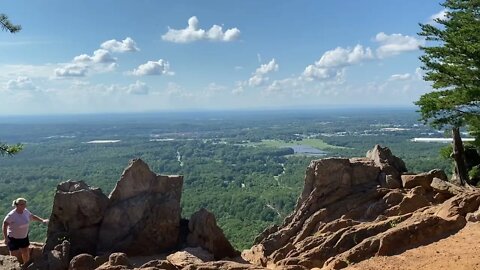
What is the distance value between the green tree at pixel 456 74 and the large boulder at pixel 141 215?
49.1ft

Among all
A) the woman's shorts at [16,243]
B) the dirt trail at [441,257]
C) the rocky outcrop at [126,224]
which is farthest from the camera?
the rocky outcrop at [126,224]

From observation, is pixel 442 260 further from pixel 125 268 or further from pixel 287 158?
pixel 287 158

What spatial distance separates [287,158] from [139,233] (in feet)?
574

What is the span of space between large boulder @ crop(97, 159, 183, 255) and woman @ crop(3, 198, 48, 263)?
506 cm

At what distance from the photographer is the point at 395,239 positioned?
16.1m

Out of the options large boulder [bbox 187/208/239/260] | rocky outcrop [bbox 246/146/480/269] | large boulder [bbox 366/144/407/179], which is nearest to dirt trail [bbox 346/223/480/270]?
rocky outcrop [bbox 246/146/480/269]

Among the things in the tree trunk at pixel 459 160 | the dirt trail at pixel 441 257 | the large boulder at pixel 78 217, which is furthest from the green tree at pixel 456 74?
the large boulder at pixel 78 217

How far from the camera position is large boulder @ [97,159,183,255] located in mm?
22719

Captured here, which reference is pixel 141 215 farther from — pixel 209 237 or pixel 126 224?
pixel 209 237

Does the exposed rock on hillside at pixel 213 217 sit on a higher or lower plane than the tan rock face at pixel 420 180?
lower

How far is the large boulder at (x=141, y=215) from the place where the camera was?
22719 millimetres

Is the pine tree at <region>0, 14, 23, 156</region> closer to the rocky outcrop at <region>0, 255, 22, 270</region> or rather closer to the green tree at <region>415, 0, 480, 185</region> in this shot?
the rocky outcrop at <region>0, 255, 22, 270</region>

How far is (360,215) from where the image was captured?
21500 mm

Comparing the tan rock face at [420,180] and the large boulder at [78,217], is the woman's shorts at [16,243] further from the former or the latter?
the tan rock face at [420,180]
